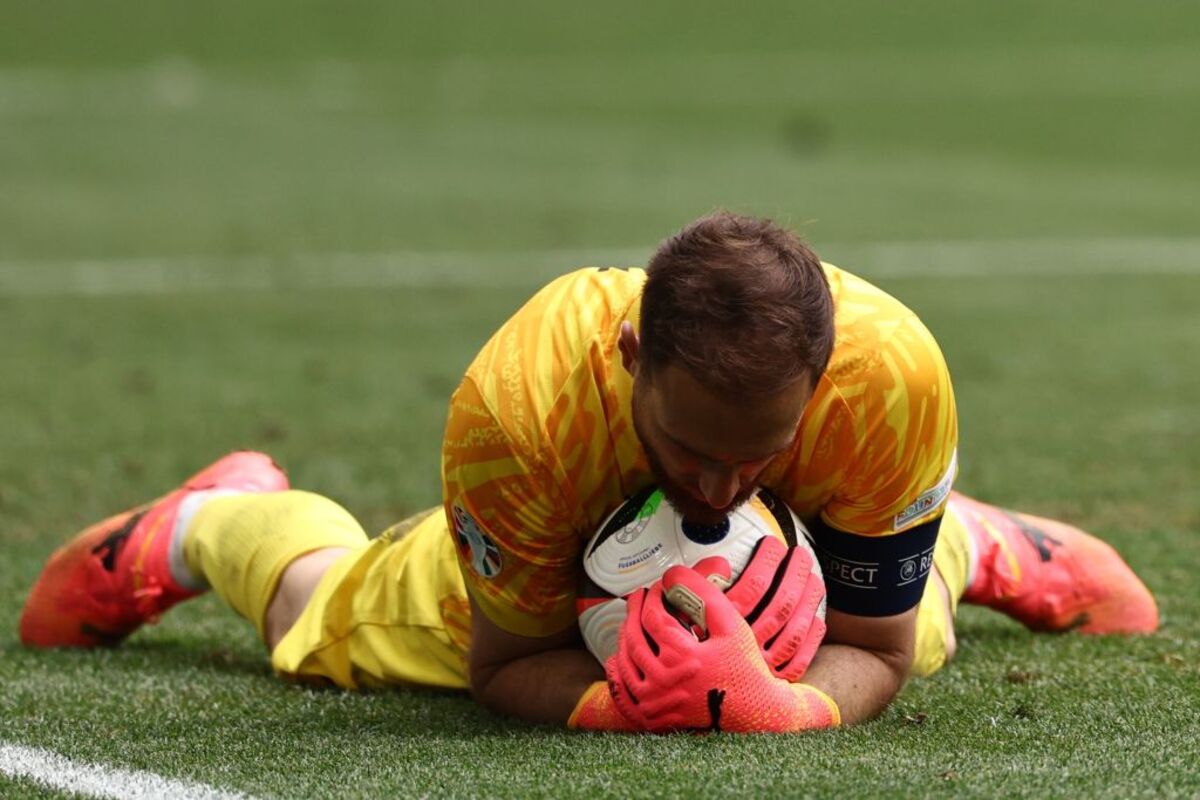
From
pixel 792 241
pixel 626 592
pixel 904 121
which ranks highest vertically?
pixel 792 241

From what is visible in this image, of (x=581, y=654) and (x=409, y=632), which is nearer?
(x=581, y=654)

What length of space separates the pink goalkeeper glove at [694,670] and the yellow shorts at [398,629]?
82cm

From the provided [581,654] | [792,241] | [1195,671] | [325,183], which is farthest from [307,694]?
[325,183]

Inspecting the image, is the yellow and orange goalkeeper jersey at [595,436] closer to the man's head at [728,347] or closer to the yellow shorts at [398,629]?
the man's head at [728,347]

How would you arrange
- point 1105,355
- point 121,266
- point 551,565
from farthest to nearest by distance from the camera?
point 121,266
point 1105,355
point 551,565

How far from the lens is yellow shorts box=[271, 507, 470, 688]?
454 centimetres

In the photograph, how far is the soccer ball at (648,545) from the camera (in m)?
3.88

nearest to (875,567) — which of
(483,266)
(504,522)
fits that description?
(504,522)

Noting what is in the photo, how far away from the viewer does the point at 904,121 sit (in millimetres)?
22938

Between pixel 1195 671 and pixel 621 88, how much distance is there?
71.2 feet

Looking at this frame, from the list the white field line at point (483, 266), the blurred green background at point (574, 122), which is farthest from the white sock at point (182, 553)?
the white field line at point (483, 266)

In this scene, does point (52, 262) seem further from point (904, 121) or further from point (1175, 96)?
point (1175, 96)

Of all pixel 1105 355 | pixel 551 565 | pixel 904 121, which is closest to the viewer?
pixel 551 565

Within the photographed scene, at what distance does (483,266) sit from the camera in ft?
41.0
